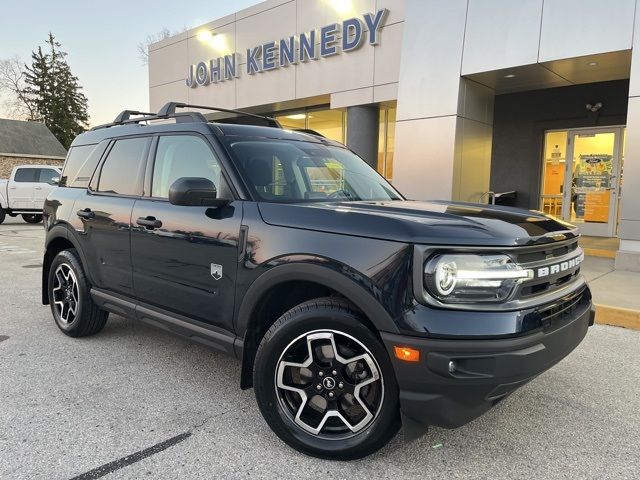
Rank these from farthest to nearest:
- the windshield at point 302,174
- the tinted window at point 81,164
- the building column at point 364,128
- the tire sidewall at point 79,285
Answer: the building column at point 364,128 → the tinted window at point 81,164 → the tire sidewall at point 79,285 → the windshield at point 302,174

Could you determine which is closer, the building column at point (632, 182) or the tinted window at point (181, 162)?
the tinted window at point (181, 162)

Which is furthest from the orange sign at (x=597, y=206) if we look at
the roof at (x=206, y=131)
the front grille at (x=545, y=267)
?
the front grille at (x=545, y=267)

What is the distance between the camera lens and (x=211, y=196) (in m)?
2.95

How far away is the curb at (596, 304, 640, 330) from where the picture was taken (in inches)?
205

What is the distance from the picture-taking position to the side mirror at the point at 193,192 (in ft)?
9.41

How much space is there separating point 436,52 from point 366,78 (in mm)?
2925

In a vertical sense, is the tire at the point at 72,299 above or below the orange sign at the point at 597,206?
below

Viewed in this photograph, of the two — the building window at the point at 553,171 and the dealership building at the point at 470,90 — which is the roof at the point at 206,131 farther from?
the building window at the point at 553,171

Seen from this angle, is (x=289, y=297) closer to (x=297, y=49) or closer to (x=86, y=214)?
(x=86, y=214)

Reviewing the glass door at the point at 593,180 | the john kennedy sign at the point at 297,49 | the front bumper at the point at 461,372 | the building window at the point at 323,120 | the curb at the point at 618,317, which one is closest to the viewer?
the front bumper at the point at 461,372

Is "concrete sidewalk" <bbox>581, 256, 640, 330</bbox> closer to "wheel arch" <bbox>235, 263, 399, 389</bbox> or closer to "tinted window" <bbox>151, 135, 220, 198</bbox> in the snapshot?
"wheel arch" <bbox>235, 263, 399, 389</bbox>

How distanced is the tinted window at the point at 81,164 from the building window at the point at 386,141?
386 inches

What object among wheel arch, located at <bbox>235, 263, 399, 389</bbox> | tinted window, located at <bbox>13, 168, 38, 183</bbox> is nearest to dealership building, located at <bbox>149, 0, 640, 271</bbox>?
wheel arch, located at <bbox>235, 263, 399, 389</bbox>

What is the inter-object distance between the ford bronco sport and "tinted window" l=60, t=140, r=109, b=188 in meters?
0.69
